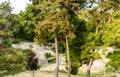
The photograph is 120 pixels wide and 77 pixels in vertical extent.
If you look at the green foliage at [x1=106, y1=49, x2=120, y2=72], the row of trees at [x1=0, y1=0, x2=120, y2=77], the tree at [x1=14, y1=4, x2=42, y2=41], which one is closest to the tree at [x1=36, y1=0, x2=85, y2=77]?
the row of trees at [x1=0, y1=0, x2=120, y2=77]

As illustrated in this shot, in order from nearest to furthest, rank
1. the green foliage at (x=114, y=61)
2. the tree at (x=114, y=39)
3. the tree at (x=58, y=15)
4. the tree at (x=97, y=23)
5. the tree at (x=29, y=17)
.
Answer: the tree at (x=114, y=39), the green foliage at (x=114, y=61), the tree at (x=58, y=15), the tree at (x=97, y=23), the tree at (x=29, y=17)

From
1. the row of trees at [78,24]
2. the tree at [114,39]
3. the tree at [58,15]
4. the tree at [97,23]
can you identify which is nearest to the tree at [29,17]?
the row of trees at [78,24]

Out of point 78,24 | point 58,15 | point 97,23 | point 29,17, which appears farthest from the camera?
point 29,17

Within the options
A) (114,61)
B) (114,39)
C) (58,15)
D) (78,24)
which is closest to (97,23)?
(78,24)

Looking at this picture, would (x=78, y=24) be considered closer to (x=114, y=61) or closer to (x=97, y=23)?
(x=97, y=23)

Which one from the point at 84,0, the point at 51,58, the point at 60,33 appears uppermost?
the point at 84,0

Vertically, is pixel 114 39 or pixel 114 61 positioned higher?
pixel 114 39

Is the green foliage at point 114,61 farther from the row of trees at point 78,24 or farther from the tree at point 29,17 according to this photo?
the tree at point 29,17

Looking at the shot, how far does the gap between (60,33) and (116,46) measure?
21.4ft

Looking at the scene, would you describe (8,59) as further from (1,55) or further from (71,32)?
(71,32)

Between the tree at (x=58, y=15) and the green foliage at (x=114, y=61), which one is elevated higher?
the tree at (x=58, y=15)

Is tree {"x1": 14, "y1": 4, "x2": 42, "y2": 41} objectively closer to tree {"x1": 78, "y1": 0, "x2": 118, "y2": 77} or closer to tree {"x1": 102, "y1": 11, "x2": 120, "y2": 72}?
tree {"x1": 78, "y1": 0, "x2": 118, "y2": 77}

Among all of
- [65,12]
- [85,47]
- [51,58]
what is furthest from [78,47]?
[51,58]

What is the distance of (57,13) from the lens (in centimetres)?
3009
